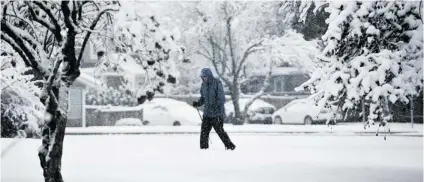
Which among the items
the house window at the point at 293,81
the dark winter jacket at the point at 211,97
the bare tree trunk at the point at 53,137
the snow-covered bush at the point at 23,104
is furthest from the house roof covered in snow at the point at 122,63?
the house window at the point at 293,81

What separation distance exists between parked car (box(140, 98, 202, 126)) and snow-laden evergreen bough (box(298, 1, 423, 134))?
69.8ft

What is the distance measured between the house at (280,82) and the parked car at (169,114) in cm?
1163

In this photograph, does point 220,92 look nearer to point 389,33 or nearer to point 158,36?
point 389,33

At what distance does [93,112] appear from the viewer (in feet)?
101

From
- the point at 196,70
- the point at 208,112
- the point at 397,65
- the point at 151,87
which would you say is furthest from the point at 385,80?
the point at 196,70

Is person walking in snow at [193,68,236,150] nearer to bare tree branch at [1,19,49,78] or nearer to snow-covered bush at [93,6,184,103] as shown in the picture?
snow-covered bush at [93,6,184,103]

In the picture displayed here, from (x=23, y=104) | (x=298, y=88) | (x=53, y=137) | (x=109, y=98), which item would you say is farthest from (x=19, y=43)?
(x=109, y=98)

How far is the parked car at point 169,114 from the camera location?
2884 centimetres

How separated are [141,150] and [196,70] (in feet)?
77.4

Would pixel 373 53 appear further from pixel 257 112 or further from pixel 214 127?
pixel 257 112

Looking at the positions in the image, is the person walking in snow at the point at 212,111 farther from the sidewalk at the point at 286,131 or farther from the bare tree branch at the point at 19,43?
the sidewalk at the point at 286,131

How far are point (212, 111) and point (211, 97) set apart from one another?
0.32 metres

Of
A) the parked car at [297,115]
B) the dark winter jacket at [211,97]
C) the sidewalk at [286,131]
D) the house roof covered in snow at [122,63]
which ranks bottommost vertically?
the sidewalk at [286,131]

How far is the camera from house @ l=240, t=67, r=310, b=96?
139ft
